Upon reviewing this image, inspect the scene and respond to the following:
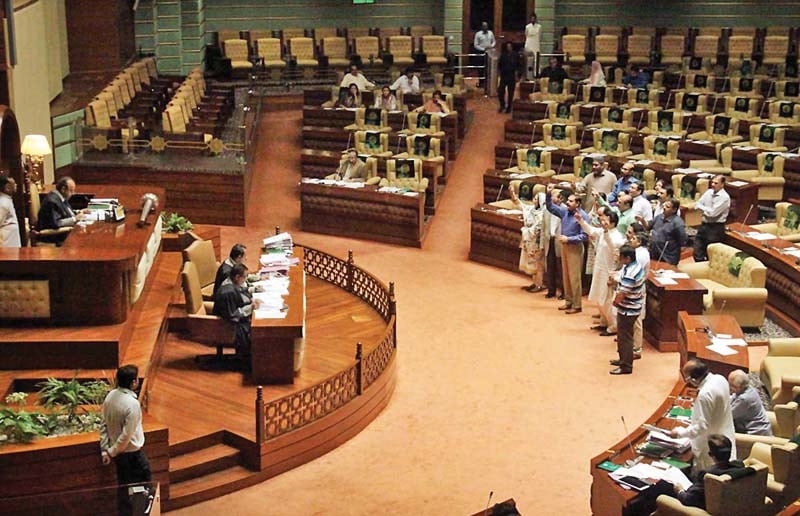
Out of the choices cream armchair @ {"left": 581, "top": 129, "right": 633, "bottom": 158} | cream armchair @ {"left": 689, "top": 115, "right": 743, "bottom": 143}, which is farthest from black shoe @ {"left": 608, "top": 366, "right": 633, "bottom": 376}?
cream armchair @ {"left": 689, "top": 115, "right": 743, "bottom": 143}

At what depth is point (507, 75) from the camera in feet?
72.9

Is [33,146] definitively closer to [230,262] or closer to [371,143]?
[230,262]

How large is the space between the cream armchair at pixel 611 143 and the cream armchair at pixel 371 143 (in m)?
3.05

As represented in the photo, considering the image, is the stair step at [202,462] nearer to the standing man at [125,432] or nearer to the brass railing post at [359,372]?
the standing man at [125,432]

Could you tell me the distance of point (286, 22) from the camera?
1038 inches

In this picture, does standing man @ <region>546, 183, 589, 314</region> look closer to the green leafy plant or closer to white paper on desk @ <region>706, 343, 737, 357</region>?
white paper on desk @ <region>706, 343, 737, 357</region>

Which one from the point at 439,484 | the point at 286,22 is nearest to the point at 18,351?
the point at 439,484

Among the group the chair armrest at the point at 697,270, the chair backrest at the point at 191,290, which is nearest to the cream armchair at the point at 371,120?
the chair armrest at the point at 697,270

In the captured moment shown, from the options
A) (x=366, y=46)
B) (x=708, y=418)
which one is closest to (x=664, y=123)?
(x=366, y=46)

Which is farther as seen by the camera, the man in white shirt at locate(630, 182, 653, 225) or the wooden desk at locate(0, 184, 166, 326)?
the man in white shirt at locate(630, 182, 653, 225)

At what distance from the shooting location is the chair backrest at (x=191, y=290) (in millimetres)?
11734

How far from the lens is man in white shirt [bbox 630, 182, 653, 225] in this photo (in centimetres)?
1430

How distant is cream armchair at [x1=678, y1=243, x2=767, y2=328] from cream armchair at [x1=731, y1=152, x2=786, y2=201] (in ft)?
12.7

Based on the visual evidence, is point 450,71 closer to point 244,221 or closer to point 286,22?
point 286,22
